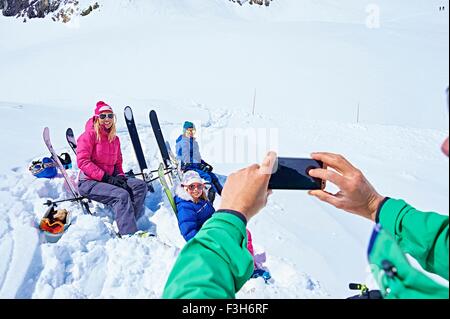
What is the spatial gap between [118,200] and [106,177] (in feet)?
0.73

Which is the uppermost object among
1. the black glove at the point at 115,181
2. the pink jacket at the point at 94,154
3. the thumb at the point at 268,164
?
the thumb at the point at 268,164

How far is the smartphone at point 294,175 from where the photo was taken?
829mm

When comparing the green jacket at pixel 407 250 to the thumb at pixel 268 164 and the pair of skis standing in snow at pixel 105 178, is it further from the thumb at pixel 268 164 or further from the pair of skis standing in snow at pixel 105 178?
the pair of skis standing in snow at pixel 105 178

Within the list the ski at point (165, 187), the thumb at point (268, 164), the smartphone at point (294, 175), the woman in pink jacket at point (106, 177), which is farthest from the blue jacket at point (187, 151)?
the thumb at point (268, 164)

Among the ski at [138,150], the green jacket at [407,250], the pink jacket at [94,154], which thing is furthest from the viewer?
the ski at [138,150]

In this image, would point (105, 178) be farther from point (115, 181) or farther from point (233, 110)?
point (233, 110)

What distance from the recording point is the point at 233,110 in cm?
596

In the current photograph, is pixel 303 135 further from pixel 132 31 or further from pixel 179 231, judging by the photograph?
pixel 132 31

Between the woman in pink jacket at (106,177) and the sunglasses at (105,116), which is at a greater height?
the sunglasses at (105,116)

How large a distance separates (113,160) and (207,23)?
6.06 metres

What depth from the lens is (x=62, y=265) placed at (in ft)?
6.24

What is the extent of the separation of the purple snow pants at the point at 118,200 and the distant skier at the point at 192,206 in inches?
12.4

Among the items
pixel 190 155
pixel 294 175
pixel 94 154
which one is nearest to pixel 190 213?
pixel 94 154

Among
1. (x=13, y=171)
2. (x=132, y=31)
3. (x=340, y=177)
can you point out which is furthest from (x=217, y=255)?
(x=132, y=31)
